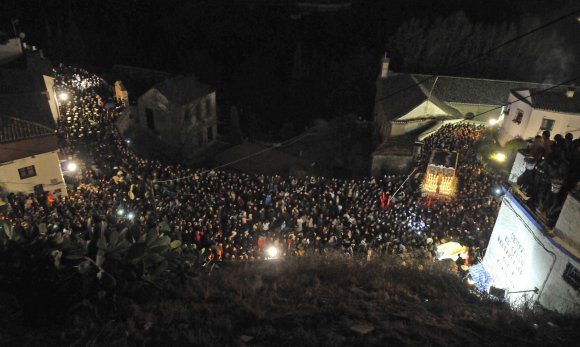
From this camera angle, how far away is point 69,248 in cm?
730

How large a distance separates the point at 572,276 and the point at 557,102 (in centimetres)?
1722

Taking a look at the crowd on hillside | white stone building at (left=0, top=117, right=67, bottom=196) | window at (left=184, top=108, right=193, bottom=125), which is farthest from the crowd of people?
window at (left=184, top=108, right=193, bottom=125)

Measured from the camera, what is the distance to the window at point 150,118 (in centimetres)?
3075

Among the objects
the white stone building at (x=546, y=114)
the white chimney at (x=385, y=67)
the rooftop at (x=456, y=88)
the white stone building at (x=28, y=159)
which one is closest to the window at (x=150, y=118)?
the white stone building at (x=28, y=159)

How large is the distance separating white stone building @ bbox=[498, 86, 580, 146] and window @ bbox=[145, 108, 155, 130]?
24876 millimetres

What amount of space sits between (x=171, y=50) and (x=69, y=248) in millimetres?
52851

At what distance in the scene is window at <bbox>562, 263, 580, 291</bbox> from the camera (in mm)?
9137

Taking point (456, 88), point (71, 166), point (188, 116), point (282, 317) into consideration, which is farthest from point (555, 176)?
point (188, 116)

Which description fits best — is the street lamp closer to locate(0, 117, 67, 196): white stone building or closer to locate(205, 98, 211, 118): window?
locate(205, 98, 211, 118): window

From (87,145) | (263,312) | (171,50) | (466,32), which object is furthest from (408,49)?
(263,312)

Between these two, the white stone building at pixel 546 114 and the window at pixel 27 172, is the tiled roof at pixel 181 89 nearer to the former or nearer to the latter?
the window at pixel 27 172

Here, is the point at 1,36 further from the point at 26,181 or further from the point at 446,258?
the point at 446,258

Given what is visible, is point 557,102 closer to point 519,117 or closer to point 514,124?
point 519,117

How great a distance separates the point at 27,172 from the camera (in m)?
18.3
